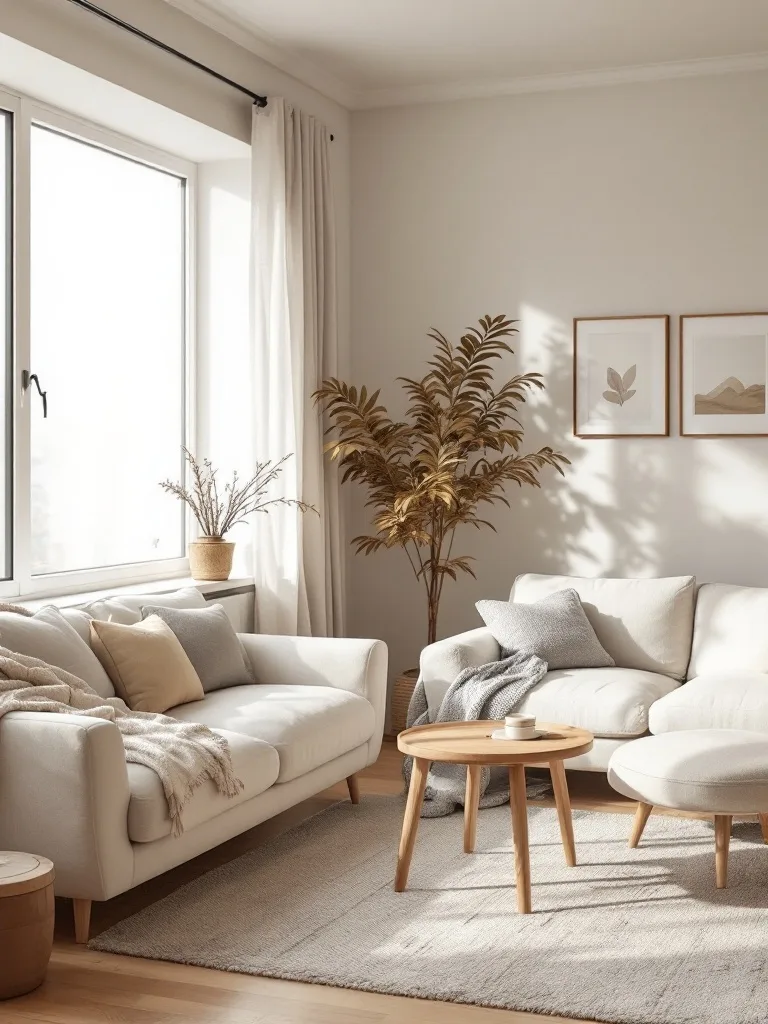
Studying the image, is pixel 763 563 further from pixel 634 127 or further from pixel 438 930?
pixel 438 930

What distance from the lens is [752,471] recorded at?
5391mm

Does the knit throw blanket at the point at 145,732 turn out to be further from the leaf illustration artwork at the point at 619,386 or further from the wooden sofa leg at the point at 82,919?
the leaf illustration artwork at the point at 619,386

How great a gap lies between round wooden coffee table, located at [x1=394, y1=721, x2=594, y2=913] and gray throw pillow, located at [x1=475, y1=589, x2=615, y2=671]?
1.05 m

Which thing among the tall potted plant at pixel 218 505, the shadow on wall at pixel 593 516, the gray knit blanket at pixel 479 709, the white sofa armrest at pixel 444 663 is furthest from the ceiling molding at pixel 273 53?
the gray knit blanket at pixel 479 709

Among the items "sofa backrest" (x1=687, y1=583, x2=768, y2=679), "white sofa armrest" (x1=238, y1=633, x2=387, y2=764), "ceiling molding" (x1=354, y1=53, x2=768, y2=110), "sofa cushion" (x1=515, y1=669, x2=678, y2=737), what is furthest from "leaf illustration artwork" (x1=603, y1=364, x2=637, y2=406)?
"white sofa armrest" (x1=238, y1=633, x2=387, y2=764)

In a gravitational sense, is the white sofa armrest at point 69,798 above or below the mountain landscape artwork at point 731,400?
below

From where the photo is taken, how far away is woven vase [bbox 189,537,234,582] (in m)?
5.10

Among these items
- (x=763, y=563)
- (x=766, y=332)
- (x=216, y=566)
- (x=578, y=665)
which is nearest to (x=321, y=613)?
(x=216, y=566)

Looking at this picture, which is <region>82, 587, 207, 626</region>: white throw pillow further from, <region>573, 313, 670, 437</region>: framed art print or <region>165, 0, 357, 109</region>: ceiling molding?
<region>165, 0, 357, 109</region>: ceiling molding

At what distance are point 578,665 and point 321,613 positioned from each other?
123 centimetres

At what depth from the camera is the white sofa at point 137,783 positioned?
3.05 meters

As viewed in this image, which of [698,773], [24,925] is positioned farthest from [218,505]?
[24,925]

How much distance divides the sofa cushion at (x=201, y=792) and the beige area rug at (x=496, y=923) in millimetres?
275

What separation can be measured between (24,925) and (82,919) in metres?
0.36
